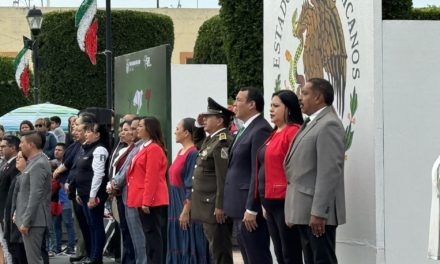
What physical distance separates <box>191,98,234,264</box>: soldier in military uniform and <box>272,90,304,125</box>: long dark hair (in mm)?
1718

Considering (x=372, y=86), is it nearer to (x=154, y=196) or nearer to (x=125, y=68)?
(x=154, y=196)

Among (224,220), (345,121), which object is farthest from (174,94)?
(345,121)

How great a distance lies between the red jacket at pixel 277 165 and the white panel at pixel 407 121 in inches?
41.4

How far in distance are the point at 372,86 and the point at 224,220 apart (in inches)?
113

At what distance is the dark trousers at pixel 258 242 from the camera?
398 inches

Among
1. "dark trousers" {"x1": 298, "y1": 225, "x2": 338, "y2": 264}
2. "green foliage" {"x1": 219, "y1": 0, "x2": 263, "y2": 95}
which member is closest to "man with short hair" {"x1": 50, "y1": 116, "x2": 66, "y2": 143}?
"green foliage" {"x1": 219, "y1": 0, "x2": 263, "y2": 95}

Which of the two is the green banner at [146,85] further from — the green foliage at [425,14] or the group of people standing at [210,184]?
the green foliage at [425,14]

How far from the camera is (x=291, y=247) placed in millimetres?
9305

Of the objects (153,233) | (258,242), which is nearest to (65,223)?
(153,233)

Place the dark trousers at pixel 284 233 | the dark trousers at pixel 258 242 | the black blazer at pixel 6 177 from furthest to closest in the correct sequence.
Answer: the black blazer at pixel 6 177 → the dark trousers at pixel 258 242 → the dark trousers at pixel 284 233

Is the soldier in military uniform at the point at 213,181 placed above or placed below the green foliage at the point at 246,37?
below

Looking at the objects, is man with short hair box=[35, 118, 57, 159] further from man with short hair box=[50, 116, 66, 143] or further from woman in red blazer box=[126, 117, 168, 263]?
woman in red blazer box=[126, 117, 168, 263]

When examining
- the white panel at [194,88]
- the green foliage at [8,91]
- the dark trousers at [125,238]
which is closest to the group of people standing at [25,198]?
the dark trousers at [125,238]

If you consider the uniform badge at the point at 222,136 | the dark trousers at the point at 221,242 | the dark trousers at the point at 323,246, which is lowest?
the dark trousers at the point at 221,242
